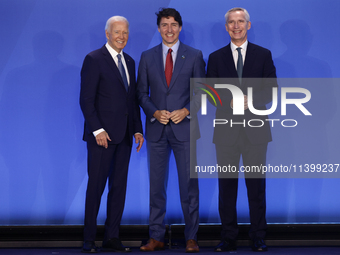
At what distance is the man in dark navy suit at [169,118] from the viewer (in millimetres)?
3109

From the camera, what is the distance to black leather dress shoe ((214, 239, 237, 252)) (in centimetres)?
313

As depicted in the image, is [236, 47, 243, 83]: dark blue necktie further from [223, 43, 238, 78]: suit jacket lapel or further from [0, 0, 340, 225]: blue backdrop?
[0, 0, 340, 225]: blue backdrop

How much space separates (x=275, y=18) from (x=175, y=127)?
5.15ft

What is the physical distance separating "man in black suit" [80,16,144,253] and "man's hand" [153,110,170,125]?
25cm

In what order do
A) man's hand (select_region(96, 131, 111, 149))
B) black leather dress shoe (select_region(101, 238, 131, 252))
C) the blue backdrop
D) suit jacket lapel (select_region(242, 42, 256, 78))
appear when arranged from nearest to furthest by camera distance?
man's hand (select_region(96, 131, 111, 149))
black leather dress shoe (select_region(101, 238, 131, 252))
suit jacket lapel (select_region(242, 42, 256, 78))
the blue backdrop

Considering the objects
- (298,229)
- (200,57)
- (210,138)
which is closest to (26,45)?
(200,57)

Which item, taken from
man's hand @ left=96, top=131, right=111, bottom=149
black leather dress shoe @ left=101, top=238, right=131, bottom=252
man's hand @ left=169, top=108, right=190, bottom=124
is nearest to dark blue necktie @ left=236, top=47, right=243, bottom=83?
man's hand @ left=169, top=108, right=190, bottom=124

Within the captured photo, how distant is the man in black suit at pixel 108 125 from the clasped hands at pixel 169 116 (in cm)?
26

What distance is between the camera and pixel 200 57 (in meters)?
3.22

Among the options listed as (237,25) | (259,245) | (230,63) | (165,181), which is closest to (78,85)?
(165,181)

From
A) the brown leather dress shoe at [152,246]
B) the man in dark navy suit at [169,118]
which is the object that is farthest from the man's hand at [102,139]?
the brown leather dress shoe at [152,246]

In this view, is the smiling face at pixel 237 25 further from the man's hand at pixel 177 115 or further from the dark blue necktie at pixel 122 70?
the dark blue necktie at pixel 122 70

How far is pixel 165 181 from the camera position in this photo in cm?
321

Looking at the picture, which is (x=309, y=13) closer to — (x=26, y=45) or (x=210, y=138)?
(x=210, y=138)
